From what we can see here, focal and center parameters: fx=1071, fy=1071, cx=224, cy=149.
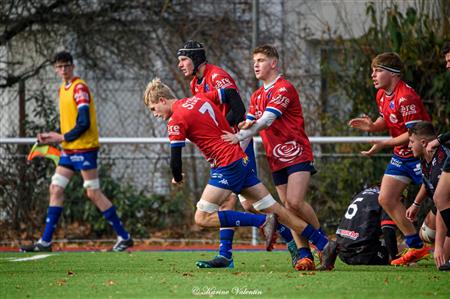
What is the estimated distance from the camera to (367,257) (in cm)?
1041

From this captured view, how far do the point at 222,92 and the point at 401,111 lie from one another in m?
1.71

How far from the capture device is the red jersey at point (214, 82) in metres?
10.3

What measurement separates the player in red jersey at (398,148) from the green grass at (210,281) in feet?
0.95

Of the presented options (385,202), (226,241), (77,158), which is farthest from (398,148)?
(77,158)

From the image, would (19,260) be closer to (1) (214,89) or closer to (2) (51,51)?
(1) (214,89)

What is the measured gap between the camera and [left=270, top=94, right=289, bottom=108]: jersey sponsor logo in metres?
9.55

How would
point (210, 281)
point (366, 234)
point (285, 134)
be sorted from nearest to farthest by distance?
point (210, 281), point (285, 134), point (366, 234)

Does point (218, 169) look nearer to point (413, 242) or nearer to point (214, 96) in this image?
point (214, 96)

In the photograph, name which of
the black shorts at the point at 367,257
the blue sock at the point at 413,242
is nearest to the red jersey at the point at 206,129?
the black shorts at the point at 367,257

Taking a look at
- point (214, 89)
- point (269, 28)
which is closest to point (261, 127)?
point (214, 89)

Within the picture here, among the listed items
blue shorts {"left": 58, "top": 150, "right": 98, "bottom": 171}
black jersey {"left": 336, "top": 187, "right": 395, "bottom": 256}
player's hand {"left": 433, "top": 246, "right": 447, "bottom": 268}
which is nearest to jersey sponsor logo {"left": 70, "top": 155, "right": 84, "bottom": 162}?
blue shorts {"left": 58, "top": 150, "right": 98, "bottom": 171}

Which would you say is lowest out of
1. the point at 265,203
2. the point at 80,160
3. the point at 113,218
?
the point at 113,218

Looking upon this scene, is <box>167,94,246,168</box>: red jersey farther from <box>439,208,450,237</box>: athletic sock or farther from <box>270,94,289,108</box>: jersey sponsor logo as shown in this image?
<box>439,208,450,237</box>: athletic sock

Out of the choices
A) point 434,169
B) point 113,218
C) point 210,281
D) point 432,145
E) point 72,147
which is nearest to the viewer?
point 210,281
